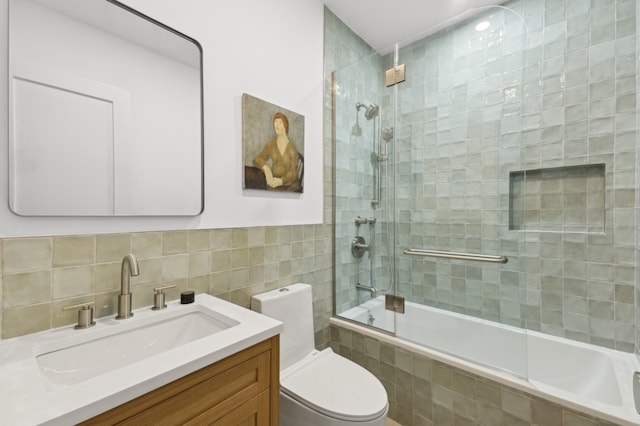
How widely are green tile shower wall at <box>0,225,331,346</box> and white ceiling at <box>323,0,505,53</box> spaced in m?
1.68

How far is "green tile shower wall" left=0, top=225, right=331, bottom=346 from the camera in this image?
858 millimetres

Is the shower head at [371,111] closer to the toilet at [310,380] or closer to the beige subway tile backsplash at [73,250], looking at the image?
the toilet at [310,380]

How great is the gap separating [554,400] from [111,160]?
207 centimetres

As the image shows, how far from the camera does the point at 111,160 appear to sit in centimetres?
104

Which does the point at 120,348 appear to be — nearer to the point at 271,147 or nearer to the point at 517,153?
the point at 271,147

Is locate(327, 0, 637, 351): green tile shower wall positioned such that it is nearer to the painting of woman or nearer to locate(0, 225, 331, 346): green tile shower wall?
the painting of woman

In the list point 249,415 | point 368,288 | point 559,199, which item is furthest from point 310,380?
point 559,199

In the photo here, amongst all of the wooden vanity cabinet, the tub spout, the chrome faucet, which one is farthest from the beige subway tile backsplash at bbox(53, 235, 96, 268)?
the tub spout

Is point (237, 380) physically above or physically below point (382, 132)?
below

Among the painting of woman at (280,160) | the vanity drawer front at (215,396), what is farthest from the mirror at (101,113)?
the vanity drawer front at (215,396)

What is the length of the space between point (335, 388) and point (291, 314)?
43 cm

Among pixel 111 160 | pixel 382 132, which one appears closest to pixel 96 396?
pixel 111 160

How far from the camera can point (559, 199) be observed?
1875 millimetres

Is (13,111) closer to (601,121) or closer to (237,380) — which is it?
(237,380)
